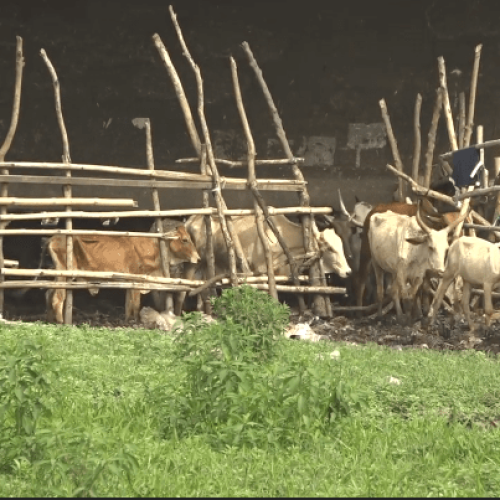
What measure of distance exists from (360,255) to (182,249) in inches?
87.6

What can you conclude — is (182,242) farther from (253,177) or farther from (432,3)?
(432,3)

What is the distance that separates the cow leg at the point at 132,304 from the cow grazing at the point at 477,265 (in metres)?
3.01

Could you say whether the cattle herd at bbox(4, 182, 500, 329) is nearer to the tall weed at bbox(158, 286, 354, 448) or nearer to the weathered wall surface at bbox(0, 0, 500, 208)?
the weathered wall surface at bbox(0, 0, 500, 208)

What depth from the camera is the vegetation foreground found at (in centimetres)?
613

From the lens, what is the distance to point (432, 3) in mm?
15242

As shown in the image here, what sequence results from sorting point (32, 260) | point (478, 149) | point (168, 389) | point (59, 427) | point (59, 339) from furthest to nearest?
point (32, 260), point (478, 149), point (59, 339), point (168, 389), point (59, 427)

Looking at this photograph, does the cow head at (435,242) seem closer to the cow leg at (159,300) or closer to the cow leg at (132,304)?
the cow leg at (159,300)

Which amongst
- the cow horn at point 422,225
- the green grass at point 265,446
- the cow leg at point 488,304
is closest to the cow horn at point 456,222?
the cow horn at point 422,225

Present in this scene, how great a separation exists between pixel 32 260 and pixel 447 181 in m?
4.56

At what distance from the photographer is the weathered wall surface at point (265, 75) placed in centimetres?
1456

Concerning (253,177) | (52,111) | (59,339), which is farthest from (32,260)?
(59,339)

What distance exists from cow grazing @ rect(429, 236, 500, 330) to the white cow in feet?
1.98

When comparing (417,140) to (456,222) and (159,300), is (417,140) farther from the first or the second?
(159,300)

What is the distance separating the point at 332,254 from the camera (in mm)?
13984
